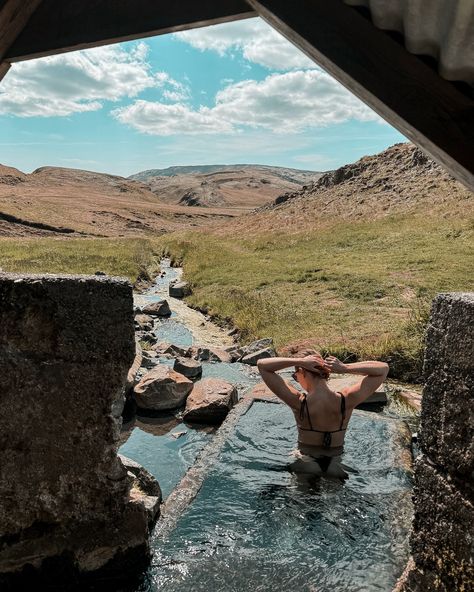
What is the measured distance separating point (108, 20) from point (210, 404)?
757 centimetres

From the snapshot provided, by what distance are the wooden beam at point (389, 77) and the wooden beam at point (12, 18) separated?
1.20 meters

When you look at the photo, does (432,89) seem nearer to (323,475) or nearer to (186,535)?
(186,535)

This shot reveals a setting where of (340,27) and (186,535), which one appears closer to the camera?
(340,27)

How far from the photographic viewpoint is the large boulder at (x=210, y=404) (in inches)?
378

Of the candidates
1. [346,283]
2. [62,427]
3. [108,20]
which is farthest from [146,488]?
[346,283]

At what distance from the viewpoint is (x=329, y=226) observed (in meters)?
37.9

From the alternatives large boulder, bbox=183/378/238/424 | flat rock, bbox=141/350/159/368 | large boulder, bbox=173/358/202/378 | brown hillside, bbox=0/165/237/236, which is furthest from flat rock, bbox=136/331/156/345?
brown hillside, bbox=0/165/237/236

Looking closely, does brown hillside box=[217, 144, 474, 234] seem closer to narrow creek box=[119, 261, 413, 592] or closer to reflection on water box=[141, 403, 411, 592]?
narrow creek box=[119, 261, 413, 592]

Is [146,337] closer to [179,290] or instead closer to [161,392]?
[161,392]

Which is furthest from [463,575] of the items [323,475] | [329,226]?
[329,226]

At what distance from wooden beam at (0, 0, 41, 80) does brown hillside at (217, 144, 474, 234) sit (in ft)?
98.4

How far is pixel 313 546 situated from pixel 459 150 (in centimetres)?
495

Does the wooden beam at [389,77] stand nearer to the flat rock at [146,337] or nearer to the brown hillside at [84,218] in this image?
the flat rock at [146,337]

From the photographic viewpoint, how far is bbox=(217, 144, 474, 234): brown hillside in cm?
3606
